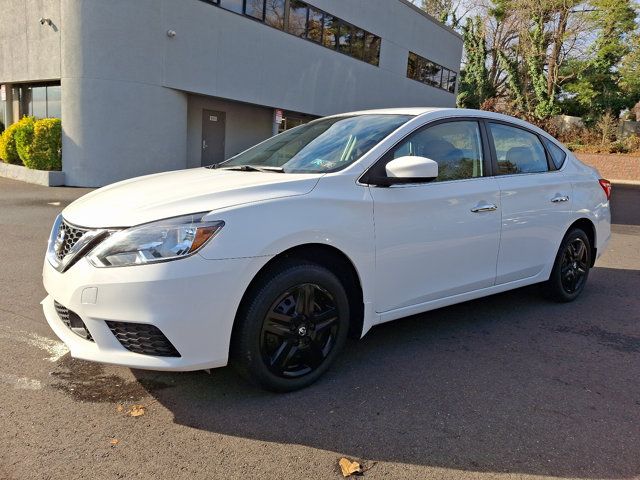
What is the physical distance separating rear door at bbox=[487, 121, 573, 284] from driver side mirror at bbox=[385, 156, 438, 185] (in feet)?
3.76

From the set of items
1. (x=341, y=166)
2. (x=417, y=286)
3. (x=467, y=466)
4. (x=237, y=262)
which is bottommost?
(x=467, y=466)

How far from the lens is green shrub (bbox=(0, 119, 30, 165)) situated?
1421cm

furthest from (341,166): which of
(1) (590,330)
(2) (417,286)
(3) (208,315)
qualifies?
(1) (590,330)

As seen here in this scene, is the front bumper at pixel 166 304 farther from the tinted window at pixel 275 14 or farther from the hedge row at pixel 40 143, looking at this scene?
the tinted window at pixel 275 14

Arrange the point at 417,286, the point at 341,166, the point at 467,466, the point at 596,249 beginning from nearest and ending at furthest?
the point at 467,466, the point at 341,166, the point at 417,286, the point at 596,249

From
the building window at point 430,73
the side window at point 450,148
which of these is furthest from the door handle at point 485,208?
the building window at point 430,73

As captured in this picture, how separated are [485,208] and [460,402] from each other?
153 centimetres

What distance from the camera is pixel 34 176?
1309 cm

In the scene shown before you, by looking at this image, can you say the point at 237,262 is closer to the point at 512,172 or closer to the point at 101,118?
the point at 512,172

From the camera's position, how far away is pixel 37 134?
13.3 metres

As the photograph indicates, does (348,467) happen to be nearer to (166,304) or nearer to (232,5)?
(166,304)

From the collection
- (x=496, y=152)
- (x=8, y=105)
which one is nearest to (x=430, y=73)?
(x=8, y=105)

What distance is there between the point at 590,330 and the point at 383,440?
2663 mm

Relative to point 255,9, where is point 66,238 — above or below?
below
